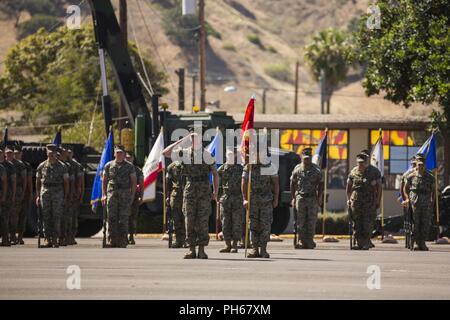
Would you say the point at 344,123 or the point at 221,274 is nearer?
the point at 221,274

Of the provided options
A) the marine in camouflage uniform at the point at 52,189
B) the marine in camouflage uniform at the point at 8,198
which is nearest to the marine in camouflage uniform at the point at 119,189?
the marine in camouflage uniform at the point at 52,189

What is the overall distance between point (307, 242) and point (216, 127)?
645cm

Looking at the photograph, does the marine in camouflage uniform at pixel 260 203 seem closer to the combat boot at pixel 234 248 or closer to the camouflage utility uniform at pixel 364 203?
the combat boot at pixel 234 248

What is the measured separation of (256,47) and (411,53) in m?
99.1

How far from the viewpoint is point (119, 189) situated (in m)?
24.3

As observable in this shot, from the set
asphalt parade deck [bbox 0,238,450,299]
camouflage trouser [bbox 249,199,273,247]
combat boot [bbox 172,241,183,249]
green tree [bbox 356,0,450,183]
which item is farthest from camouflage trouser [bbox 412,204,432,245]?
green tree [bbox 356,0,450,183]

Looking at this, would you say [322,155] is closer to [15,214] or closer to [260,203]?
[15,214]

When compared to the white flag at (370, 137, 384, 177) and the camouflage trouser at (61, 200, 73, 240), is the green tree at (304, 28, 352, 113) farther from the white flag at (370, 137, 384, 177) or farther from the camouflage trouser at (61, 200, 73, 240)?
the camouflage trouser at (61, 200, 73, 240)

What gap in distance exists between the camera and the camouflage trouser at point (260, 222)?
21.9 m

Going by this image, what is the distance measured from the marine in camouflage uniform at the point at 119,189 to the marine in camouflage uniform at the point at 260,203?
2.75 meters

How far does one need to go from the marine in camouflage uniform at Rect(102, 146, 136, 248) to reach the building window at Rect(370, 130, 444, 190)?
66.7 ft

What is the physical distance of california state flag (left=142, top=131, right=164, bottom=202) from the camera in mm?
30953

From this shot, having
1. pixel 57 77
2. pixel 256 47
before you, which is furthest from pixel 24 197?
pixel 256 47
